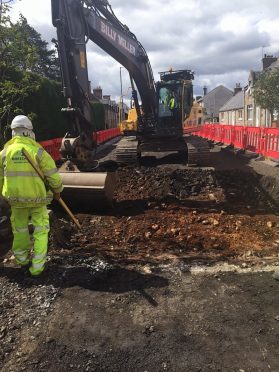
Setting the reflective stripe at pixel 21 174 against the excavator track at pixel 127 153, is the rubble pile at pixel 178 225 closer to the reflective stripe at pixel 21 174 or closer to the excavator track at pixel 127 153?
the reflective stripe at pixel 21 174

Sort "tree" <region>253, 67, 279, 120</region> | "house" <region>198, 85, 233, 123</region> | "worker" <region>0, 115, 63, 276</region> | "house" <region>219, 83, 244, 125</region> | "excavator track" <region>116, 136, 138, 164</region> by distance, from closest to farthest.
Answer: "worker" <region>0, 115, 63, 276</region>
"excavator track" <region>116, 136, 138, 164</region>
"tree" <region>253, 67, 279, 120</region>
"house" <region>219, 83, 244, 125</region>
"house" <region>198, 85, 233, 123</region>

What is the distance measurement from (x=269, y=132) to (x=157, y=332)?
10784mm

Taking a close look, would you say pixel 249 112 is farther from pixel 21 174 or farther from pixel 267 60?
pixel 21 174

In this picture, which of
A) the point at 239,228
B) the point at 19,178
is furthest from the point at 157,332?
the point at 239,228

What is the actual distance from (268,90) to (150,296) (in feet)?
95.8

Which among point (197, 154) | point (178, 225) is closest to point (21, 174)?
point (178, 225)

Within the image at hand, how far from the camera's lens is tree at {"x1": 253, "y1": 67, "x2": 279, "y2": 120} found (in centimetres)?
2930

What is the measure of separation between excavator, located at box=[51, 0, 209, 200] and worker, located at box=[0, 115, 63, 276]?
2.04 metres

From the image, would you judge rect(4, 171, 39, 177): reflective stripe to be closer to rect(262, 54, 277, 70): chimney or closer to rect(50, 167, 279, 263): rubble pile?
rect(50, 167, 279, 263): rubble pile

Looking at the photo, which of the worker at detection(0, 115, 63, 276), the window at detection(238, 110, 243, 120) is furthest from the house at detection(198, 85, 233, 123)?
the worker at detection(0, 115, 63, 276)

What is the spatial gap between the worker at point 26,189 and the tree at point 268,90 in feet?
91.0

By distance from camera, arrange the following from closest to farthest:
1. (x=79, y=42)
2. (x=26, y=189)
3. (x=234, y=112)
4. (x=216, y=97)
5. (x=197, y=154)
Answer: (x=26, y=189) → (x=79, y=42) → (x=197, y=154) → (x=234, y=112) → (x=216, y=97)

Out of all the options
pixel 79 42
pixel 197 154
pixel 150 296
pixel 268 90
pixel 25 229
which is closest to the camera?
pixel 150 296

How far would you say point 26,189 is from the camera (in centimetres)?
461
